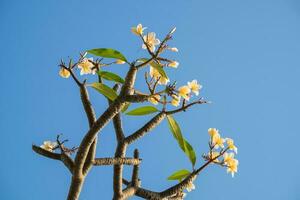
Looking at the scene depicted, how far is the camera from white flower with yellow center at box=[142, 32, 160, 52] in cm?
193

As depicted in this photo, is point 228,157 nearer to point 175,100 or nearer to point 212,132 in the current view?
point 212,132

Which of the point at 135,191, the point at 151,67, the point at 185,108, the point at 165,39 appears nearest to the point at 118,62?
the point at 151,67

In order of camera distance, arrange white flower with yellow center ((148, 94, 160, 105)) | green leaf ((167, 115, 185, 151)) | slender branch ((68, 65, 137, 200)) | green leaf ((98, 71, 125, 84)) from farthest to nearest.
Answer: green leaf ((98, 71, 125, 84)), green leaf ((167, 115, 185, 151)), white flower with yellow center ((148, 94, 160, 105)), slender branch ((68, 65, 137, 200))

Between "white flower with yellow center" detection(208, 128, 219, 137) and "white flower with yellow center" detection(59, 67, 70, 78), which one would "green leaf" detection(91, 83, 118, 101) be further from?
"white flower with yellow center" detection(208, 128, 219, 137)

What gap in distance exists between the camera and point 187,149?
2.26 meters

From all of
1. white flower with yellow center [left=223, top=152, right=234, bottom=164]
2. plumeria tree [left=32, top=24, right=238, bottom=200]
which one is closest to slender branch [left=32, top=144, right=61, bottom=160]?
plumeria tree [left=32, top=24, right=238, bottom=200]

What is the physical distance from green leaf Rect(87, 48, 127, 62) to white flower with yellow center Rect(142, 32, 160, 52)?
0.19 meters

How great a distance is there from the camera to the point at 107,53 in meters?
2.11

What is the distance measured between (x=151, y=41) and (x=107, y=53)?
30 centimetres

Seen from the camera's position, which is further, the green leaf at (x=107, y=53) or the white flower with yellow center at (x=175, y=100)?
the green leaf at (x=107, y=53)

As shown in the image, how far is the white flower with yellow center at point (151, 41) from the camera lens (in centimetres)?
193

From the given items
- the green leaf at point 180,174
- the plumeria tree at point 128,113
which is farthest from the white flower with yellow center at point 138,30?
the green leaf at point 180,174

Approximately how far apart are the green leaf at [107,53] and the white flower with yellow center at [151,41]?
0.19 meters

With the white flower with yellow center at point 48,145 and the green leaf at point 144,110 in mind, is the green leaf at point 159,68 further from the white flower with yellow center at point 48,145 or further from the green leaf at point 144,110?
the white flower with yellow center at point 48,145
